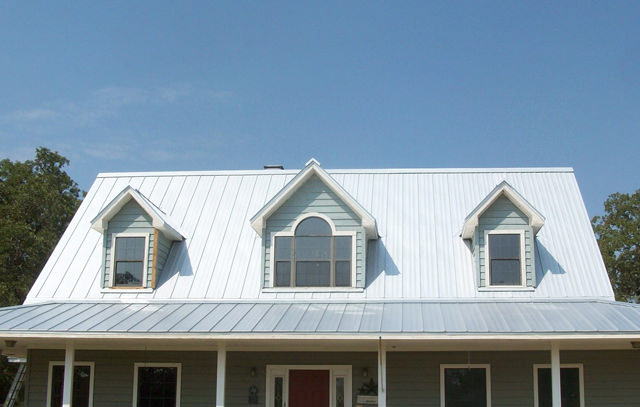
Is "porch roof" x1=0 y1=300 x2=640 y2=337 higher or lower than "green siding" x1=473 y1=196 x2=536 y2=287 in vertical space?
lower

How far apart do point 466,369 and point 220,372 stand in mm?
5230

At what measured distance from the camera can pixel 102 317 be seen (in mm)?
16344

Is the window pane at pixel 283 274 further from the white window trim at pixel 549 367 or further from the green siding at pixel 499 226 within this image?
the white window trim at pixel 549 367

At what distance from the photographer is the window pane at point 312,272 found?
18.0 metres

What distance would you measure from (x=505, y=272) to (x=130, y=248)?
8497 millimetres

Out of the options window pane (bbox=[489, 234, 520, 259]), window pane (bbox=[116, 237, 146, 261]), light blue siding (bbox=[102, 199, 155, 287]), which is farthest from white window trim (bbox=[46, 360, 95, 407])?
window pane (bbox=[489, 234, 520, 259])

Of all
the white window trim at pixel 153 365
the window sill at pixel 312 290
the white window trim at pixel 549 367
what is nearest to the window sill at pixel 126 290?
the white window trim at pixel 153 365

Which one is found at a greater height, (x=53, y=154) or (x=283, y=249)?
(x=53, y=154)

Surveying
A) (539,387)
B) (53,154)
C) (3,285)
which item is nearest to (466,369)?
(539,387)

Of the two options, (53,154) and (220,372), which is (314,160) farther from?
(53,154)

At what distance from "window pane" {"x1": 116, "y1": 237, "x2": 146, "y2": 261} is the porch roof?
53.4 inches

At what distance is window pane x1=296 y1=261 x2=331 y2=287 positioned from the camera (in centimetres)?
1805

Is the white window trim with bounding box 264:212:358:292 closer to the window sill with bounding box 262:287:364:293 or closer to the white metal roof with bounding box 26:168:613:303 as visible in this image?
the window sill with bounding box 262:287:364:293

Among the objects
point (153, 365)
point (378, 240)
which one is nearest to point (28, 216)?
point (153, 365)
